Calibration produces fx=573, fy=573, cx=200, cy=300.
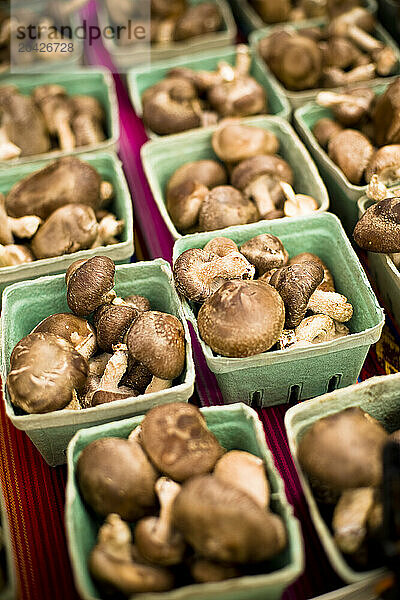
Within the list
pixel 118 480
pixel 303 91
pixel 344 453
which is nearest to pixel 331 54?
pixel 303 91

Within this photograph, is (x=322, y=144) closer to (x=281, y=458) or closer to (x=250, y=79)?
(x=250, y=79)

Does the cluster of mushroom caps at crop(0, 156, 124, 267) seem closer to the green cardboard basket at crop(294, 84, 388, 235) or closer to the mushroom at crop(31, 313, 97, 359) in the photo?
the mushroom at crop(31, 313, 97, 359)

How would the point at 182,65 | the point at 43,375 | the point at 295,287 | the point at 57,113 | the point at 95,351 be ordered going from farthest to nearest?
the point at 182,65
the point at 57,113
the point at 95,351
the point at 295,287
the point at 43,375

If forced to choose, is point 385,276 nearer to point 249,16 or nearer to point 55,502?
point 55,502

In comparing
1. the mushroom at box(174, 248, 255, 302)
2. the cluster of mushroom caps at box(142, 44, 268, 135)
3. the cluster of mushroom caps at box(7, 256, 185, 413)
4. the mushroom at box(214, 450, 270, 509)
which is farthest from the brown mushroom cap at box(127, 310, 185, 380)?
the cluster of mushroom caps at box(142, 44, 268, 135)

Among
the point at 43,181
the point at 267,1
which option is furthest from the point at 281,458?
the point at 267,1

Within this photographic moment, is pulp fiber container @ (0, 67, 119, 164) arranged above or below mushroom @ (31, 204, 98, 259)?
above
